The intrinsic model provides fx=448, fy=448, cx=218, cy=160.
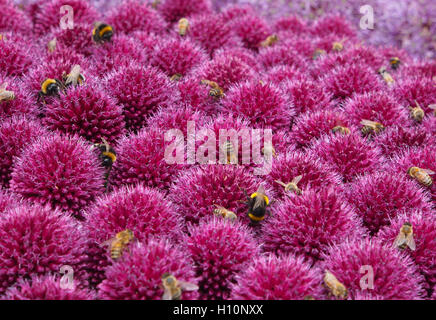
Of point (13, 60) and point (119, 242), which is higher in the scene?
point (13, 60)

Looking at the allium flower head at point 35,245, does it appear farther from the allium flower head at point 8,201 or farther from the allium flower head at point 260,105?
the allium flower head at point 260,105

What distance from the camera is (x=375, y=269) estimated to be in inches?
61.5

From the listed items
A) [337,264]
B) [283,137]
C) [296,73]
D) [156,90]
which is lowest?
[337,264]

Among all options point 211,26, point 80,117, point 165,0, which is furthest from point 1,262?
point 165,0

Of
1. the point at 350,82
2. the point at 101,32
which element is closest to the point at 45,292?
the point at 101,32

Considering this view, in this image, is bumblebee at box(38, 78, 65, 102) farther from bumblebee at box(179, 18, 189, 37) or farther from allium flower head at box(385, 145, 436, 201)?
allium flower head at box(385, 145, 436, 201)

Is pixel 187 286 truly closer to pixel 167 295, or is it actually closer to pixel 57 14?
pixel 167 295

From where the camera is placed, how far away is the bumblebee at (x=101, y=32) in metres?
2.74

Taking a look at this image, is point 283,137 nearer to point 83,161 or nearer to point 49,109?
point 83,161

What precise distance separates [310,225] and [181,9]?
2.61m

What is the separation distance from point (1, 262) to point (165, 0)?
9.46 feet

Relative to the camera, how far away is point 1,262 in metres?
1.58

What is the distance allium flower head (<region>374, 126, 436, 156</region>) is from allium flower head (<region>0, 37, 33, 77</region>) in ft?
6.77

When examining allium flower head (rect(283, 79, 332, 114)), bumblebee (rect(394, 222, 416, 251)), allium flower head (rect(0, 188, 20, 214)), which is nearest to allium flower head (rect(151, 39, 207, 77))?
allium flower head (rect(283, 79, 332, 114))
